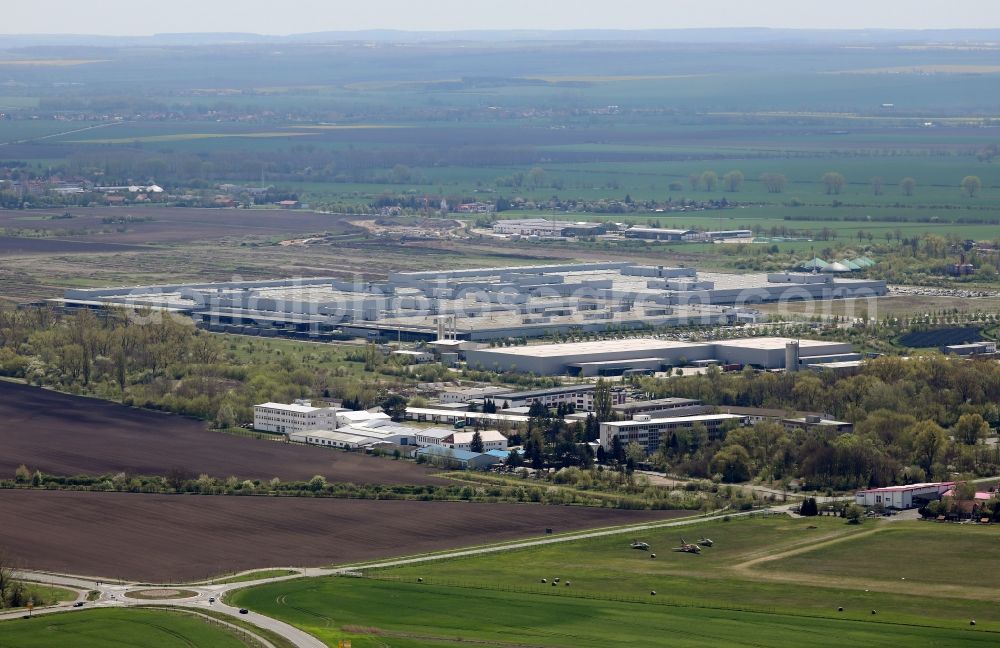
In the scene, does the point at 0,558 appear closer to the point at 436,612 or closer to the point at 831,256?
the point at 436,612

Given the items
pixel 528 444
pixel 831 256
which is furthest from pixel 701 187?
pixel 528 444

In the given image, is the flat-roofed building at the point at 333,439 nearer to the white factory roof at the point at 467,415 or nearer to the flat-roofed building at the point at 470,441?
the flat-roofed building at the point at 470,441

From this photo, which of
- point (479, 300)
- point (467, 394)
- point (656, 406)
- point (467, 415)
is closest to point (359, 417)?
point (467, 415)

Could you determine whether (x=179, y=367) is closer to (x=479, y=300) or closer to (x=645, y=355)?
(x=645, y=355)

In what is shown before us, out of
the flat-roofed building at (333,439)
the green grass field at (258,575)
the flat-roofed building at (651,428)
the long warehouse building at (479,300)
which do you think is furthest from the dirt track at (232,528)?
the long warehouse building at (479,300)

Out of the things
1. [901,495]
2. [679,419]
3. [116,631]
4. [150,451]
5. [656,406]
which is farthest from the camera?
[656,406]

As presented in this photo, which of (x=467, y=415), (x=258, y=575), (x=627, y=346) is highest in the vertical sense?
(x=258, y=575)

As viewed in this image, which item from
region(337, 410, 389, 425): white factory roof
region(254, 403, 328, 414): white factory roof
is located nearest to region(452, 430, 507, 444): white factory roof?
region(337, 410, 389, 425): white factory roof
